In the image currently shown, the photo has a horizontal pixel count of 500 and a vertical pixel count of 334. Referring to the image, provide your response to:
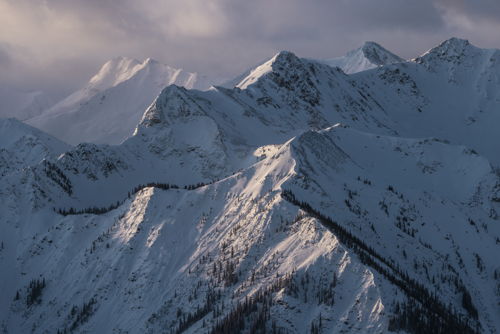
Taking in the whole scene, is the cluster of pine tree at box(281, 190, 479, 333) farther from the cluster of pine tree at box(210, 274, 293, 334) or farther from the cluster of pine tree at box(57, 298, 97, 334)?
the cluster of pine tree at box(57, 298, 97, 334)

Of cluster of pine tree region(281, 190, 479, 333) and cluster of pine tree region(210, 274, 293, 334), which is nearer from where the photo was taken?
cluster of pine tree region(210, 274, 293, 334)

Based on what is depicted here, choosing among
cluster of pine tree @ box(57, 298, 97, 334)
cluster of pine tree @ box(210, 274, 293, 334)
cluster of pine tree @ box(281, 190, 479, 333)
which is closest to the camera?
cluster of pine tree @ box(210, 274, 293, 334)

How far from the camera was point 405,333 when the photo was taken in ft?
463

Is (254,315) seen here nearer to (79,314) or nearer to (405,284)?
(405,284)

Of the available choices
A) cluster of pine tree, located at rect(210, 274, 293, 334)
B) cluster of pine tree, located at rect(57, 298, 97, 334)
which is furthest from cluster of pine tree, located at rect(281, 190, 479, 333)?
cluster of pine tree, located at rect(57, 298, 97, 334)

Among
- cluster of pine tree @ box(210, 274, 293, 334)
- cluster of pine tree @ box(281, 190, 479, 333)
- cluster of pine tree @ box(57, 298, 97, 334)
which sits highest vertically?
cluster of pine tree @ box(281, 190, 479, 333)

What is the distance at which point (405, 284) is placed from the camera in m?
172

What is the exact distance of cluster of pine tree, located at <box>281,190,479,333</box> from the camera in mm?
151625

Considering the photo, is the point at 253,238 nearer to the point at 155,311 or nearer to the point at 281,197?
the point at 281,197

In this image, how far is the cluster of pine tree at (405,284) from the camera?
Result: 152 meters

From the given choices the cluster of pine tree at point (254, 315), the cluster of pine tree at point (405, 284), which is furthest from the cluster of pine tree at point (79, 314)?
the cluster of pine tree at point (405, 284)

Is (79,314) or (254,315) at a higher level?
(254,315)

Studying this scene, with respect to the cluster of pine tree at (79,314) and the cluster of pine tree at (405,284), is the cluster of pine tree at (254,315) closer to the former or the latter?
the cluster of pine tree at (405,284)

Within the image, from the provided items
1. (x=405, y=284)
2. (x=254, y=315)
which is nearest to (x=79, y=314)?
(x=254, y=315)
